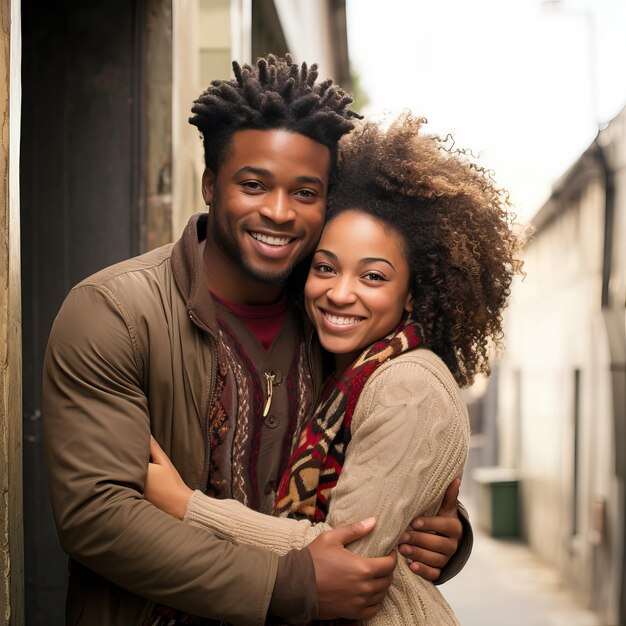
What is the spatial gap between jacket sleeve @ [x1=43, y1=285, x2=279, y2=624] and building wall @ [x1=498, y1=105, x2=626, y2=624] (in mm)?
8468

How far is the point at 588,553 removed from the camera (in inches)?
483

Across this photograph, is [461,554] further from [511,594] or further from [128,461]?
[511,594]

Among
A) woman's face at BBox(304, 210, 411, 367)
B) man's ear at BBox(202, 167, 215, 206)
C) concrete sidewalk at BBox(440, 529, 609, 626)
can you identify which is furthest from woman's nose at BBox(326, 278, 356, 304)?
concrete sidewalk at BBox(440, 529, 609, 626)

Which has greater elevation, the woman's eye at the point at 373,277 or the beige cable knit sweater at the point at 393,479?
the woman's eye at the point at 373,277

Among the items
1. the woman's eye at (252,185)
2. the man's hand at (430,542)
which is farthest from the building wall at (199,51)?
the man's hand at (430,542)

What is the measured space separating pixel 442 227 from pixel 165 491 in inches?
43.4

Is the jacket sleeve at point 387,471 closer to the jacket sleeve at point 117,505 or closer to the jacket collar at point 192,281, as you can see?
the jacket sleeve at point 117,505

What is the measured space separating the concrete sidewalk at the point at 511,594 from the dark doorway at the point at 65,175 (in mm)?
9133

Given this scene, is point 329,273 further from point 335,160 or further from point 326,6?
point 326,6

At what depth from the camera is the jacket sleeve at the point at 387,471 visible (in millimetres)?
2383

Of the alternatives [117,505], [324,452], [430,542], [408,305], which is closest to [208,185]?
[408,305]

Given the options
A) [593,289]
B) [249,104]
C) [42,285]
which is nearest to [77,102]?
[42,285]

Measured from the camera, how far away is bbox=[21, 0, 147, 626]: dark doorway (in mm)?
4262

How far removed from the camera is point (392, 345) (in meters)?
2.66
